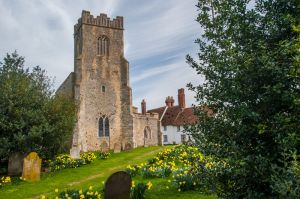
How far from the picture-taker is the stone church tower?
3576cm

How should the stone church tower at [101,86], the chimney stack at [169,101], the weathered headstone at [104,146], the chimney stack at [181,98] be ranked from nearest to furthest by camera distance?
1. the stone church tower at [101,86]
2. the weathered headstone at [104,146]
3. the chimney stack at [181,98]
4. the chimney stack at [169,101]

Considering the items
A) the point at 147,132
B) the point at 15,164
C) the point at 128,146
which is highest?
the point at 147,132

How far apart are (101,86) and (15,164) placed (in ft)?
63.1

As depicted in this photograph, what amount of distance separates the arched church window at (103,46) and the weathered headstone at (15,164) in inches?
835

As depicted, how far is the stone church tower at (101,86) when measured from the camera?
3576cm

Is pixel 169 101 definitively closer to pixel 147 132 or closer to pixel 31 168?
pixel 147 132

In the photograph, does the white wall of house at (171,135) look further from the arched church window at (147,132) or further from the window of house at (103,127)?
the window of house at (103,127)

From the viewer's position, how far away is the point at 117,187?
663 cm

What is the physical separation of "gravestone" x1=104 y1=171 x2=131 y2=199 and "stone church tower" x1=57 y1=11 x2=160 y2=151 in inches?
1111

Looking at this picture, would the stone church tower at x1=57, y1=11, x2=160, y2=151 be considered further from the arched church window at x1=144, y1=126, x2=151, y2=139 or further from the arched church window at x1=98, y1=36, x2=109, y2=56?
the arched church window at x1=144, y1=126, x2=151, y2=139

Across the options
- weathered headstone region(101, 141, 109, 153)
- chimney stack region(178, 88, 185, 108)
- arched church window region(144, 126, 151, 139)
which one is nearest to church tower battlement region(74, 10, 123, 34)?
arched church window region(144, 126, 151, 139)

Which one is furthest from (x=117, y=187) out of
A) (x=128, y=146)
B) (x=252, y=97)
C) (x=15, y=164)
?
(x=128, y=146)

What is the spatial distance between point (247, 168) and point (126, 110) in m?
33.1

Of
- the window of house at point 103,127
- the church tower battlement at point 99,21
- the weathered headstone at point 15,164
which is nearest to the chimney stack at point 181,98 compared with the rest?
the church tower battlement at point 99,21
